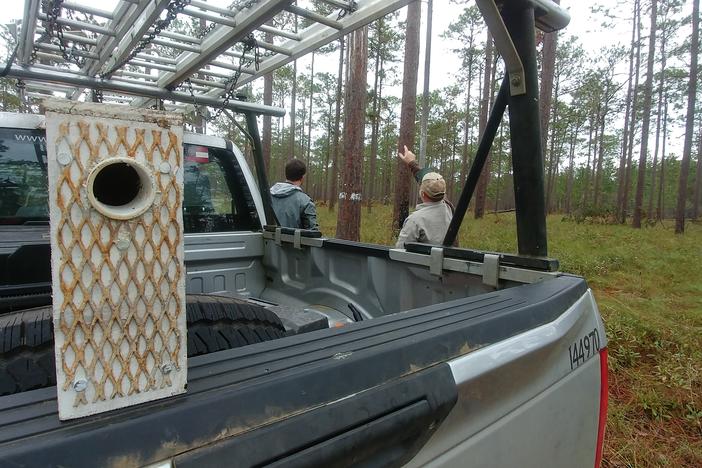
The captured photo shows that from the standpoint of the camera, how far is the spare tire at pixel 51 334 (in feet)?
3.52

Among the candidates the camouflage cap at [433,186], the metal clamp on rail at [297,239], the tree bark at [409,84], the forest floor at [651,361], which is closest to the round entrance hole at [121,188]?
the metal clamp on rail at [297,239]

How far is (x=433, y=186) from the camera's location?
3889 millimetres

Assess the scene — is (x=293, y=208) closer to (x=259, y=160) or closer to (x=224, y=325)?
(x=259, y=160)

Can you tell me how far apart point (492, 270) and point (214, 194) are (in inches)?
92.4

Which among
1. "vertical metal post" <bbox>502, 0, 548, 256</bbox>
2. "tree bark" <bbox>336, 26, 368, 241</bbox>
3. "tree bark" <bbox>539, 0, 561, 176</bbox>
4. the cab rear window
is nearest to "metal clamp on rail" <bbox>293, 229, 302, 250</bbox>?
the cab rear window

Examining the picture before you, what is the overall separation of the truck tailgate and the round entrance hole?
33 centimetres

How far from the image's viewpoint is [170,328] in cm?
73

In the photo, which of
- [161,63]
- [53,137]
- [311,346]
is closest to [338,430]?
[311,346]

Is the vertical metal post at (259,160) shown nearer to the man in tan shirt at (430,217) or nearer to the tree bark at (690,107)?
the man in tan shirt at (430,217)

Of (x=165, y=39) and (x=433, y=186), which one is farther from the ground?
(x=165, y=39)

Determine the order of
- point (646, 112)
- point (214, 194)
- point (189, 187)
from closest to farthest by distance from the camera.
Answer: point (189, 187), point (214, 194), point (646, 112)

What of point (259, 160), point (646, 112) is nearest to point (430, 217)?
point (259, 160)

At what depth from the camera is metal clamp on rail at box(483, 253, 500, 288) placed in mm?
1880

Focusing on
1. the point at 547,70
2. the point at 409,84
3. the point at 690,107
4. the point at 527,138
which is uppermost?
the point at 690,107
